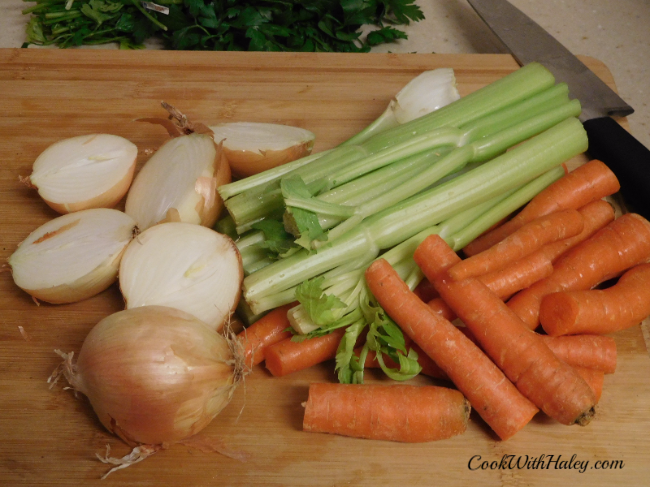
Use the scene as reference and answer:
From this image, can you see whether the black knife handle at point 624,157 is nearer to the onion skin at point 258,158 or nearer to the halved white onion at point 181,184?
the onion skin at point 258,158

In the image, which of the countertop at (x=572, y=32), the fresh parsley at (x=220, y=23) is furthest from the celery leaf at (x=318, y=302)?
the countertop at (x=572, y=32)

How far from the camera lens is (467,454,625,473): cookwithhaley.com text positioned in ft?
4.93

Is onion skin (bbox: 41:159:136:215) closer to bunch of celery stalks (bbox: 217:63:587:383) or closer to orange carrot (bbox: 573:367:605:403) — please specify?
bunch of celery stalks (bbox: 217:63:587:383)

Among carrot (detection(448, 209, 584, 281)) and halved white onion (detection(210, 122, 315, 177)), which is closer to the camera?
carrot (detection(448, 209, 584, 281))

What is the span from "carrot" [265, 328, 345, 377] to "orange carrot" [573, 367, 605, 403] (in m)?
0.73

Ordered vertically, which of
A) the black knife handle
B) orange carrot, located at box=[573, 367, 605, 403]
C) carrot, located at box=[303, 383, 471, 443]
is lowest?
carrot, located at box=[303, 383, 471, 443]

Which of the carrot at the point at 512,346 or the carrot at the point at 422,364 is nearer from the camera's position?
the carrot at the point at 512,346

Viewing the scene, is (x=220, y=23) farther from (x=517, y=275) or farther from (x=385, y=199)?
(x=517, y=275)

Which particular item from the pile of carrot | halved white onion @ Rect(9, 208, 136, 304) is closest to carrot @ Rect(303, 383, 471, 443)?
the pile of carrot

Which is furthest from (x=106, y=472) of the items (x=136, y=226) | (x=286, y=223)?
(x=286, y=223)

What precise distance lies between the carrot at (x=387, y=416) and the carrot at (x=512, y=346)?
0.19 metres

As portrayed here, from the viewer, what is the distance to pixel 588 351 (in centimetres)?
166

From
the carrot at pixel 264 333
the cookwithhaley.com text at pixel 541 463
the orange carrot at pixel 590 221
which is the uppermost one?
the orange carrot at pixel 590 221

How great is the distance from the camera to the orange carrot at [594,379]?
1.63m
